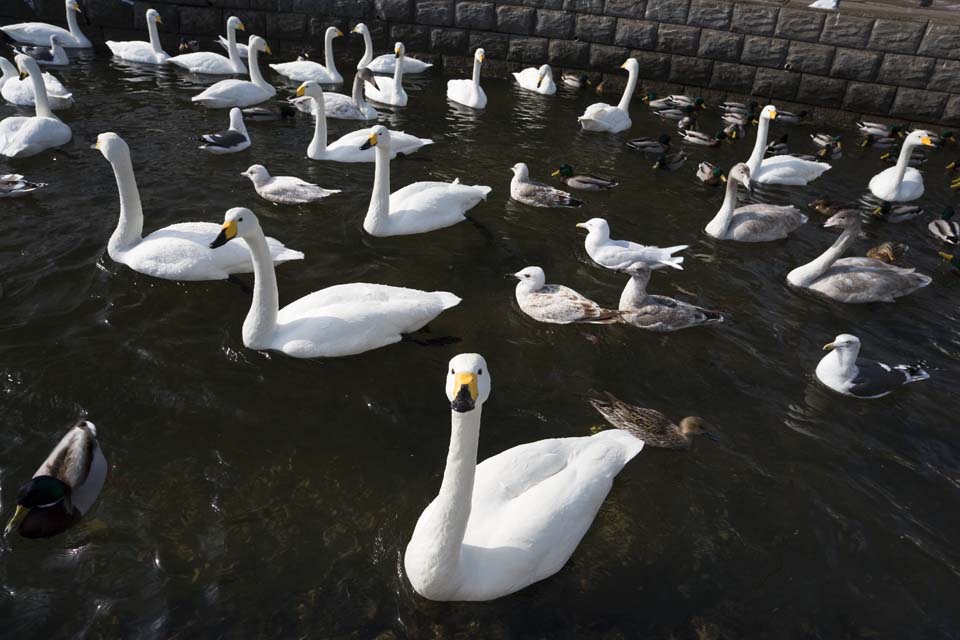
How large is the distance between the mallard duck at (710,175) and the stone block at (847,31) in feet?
25.0

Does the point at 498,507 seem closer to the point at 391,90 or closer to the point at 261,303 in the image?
the point at 261,303

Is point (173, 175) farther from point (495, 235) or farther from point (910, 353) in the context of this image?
point (910, 353)

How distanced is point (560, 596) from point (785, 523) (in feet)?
6.77

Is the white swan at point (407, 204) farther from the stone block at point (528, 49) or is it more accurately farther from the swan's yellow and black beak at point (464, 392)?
the stone block at point (528, 49)

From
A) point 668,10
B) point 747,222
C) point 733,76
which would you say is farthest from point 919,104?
point 747,222

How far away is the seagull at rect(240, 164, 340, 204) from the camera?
995cm

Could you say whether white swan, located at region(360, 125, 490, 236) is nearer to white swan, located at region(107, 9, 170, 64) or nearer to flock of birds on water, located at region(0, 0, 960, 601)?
flock of birds on water, located at region(0, 0, 960, 601)

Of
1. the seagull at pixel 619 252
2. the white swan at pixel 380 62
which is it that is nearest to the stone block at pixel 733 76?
the white swan at pixel 380 62

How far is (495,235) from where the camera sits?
10.0 metres

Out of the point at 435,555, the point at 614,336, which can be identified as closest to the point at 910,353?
the point at 614,336

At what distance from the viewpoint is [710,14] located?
17.7 m

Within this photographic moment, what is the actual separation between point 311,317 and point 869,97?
16.8 meters

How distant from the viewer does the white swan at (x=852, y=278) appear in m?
8.79

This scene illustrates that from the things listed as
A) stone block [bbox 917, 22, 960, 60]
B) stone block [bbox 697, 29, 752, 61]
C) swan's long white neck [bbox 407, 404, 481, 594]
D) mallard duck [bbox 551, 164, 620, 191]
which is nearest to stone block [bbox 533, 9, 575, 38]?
stone block [bbox 697, 29, 752, 61]
